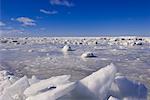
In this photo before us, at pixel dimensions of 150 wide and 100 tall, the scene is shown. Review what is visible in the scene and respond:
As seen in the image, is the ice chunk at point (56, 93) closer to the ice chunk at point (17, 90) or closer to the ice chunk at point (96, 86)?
the ice chunk at point (96, 86)

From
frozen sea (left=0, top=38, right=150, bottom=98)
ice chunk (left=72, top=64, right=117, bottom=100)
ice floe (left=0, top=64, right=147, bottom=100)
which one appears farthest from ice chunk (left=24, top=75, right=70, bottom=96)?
frozen sea (left=0, top=38, right=150, bottom=98)

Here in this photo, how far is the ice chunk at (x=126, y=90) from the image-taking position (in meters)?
3.24

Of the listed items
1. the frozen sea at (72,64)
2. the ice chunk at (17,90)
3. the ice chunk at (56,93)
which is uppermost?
the ice chunk at (56,93)

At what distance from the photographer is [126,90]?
10.9 ft

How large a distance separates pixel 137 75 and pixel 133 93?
3.70 m

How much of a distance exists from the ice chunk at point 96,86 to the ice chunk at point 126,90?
0.17 meters

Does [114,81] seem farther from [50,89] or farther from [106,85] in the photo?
[50,89]

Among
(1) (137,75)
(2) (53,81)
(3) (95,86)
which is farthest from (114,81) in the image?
(1) (137,75)

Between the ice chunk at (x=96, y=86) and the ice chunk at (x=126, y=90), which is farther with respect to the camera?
the ice chunk at (x=126, y=90)

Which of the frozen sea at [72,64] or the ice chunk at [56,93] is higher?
the ice chunk at [56,93]

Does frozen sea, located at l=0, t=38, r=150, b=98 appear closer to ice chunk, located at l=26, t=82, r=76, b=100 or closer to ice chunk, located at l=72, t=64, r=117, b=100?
ice chunk, located at l=72, t=64, r=117, b=100

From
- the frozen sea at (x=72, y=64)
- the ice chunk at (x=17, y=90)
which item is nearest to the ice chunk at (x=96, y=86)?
Answer: the ice chunk at (x=17, y=90)

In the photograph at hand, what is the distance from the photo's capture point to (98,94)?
118 inches

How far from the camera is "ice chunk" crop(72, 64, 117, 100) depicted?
2.99 metres
